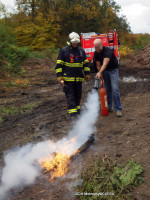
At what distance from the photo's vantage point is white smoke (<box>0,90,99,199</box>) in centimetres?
362

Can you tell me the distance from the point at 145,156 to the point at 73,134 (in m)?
1.78

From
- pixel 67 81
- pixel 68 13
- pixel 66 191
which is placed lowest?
pixel 66 191

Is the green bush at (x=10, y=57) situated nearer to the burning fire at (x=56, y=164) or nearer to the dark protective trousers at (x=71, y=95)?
the dark protective trousers at (x=71, y=95)

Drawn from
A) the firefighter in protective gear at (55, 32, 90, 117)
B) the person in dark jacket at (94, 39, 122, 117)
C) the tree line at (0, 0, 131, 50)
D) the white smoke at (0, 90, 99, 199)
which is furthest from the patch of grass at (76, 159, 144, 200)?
the tree line at (0, 0, 131, 50)

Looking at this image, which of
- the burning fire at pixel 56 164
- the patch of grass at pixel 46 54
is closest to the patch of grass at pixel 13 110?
the burning fire at pixel 56 164

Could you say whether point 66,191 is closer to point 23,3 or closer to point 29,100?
point 29,100

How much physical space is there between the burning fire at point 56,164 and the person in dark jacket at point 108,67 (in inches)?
92.4

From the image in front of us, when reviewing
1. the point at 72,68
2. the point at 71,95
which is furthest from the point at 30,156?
the point at 72,68

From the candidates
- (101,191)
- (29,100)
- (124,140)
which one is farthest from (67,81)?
(29,100)

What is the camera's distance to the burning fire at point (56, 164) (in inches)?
148

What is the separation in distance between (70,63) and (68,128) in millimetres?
1473

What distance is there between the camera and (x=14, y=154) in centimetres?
440

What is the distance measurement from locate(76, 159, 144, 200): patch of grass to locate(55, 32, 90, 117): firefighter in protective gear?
235 centimetres

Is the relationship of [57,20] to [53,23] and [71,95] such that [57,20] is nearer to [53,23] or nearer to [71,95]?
[53,23]
